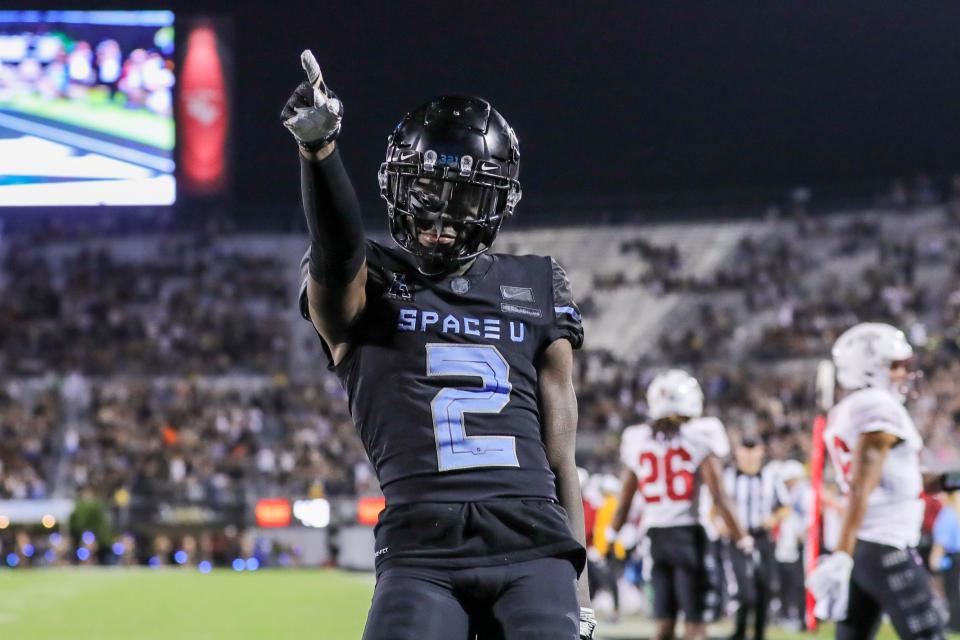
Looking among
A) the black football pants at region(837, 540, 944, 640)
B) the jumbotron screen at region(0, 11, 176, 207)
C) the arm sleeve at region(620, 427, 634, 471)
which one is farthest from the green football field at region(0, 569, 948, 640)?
the jumbotron screen at region(0, 11, 176, 207)

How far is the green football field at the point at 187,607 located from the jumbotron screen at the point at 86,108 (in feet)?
24.8

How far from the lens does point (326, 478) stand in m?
27.6

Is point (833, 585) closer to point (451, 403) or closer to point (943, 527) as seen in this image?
→ point (451, 403)

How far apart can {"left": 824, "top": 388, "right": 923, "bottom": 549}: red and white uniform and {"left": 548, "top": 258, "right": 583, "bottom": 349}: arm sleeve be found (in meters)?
2.77

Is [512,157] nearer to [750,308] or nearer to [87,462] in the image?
[87,462]

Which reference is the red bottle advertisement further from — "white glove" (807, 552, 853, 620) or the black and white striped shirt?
"white glove" (807, 552, 853, 620)

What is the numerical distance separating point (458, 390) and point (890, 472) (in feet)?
10.9

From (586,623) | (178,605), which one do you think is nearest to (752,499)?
(178,605)

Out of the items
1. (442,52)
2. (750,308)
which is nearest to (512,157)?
(750,308)

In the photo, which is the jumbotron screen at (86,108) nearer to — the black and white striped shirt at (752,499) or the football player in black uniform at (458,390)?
the black and white striped shirt at (752,499)

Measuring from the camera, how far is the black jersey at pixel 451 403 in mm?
3016

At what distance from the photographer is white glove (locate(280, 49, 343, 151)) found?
2654 mm

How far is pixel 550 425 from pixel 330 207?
0.85m

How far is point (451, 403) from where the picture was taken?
305 cm
